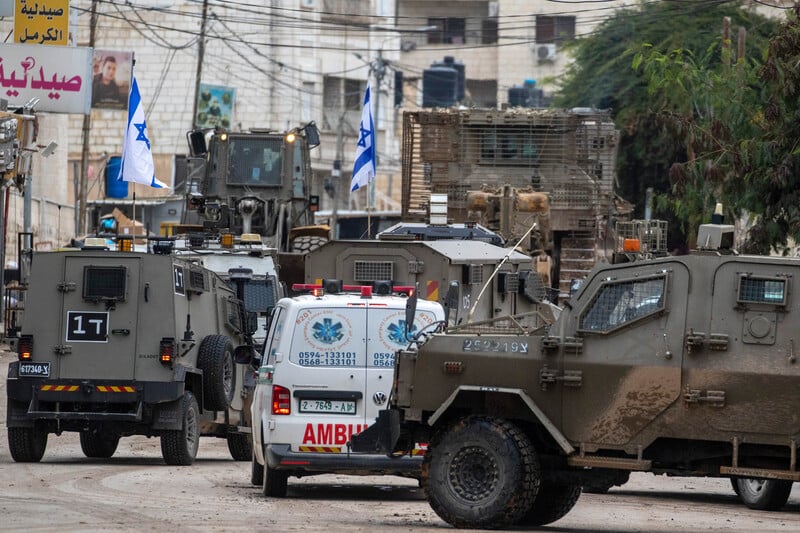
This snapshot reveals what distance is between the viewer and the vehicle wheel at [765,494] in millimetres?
13961

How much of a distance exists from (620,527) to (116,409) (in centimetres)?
656

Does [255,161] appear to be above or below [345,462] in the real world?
above

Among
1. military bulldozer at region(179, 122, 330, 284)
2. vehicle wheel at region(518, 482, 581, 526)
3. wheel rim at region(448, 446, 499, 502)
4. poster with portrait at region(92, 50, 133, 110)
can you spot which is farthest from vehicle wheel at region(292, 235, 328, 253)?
poster with portrait at region(92, 50, 133, 110)

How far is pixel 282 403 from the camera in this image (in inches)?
531

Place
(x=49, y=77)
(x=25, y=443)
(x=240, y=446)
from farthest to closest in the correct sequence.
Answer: (x=49, y=77)
(x=240, y=446)
(x=25, y=443)

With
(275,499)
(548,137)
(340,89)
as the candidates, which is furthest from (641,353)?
(340,89)

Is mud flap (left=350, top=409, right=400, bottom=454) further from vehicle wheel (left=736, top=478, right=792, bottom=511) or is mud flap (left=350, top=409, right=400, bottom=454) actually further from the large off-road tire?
vehicle wheel (left=736, top=478, right=792, bottom=511)

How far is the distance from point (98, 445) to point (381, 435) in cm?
693

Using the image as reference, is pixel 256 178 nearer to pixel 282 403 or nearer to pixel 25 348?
pixel 25 348

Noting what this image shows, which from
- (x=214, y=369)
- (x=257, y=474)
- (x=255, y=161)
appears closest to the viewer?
(x=257, y=474)

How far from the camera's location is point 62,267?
17219 millimetres

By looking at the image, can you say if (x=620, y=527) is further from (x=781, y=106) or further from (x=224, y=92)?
(x=224, y=92)

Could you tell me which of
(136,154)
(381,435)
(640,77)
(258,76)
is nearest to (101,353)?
(381,435)

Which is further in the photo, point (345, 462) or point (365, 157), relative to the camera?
point (365, 157)
